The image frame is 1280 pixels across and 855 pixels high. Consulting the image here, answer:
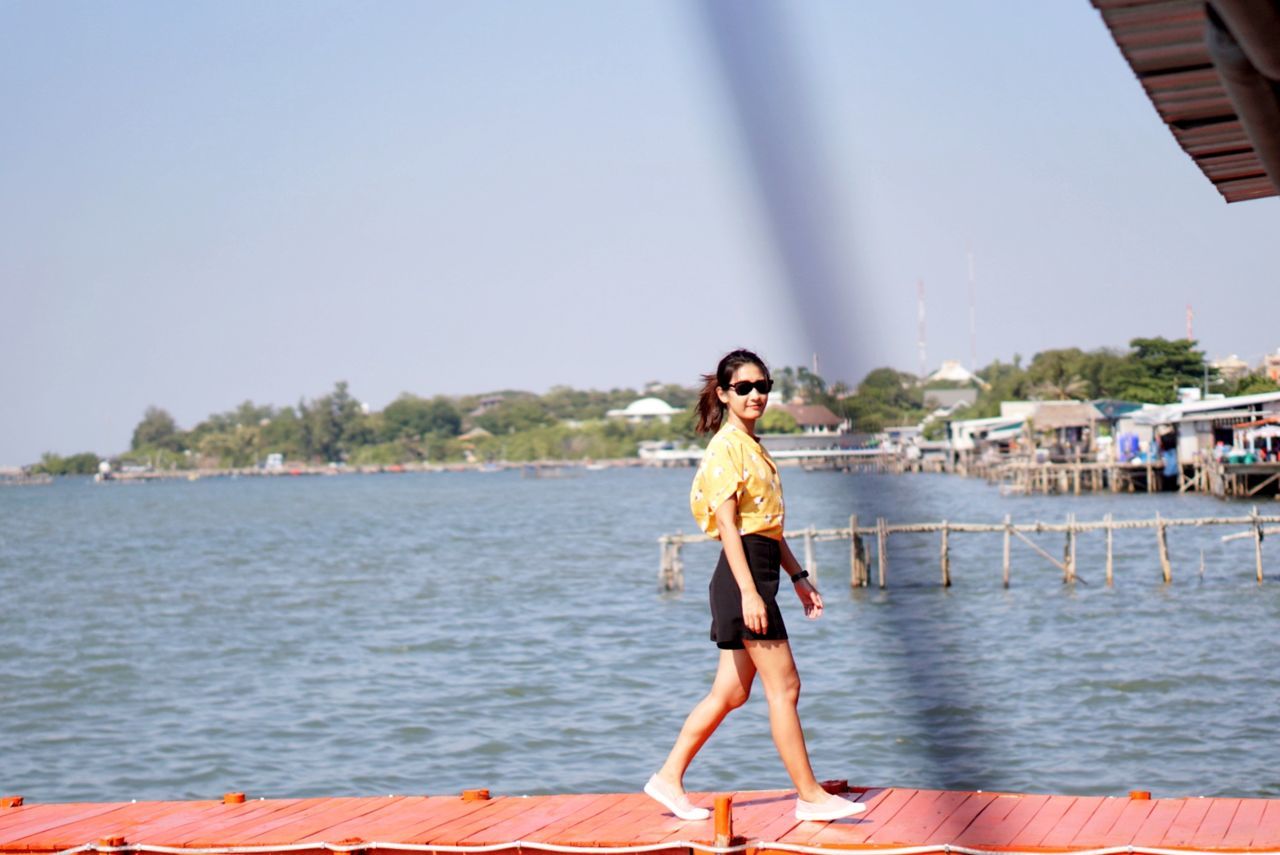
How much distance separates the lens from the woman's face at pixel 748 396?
18.8 ft

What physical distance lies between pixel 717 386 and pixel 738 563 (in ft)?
2.19

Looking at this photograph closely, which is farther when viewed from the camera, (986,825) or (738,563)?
(986,825)

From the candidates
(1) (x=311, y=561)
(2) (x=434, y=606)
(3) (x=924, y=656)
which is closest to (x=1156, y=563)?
(2) (x=434, y=606)

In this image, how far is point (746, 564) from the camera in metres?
5.80

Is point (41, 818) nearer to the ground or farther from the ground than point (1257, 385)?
nearer to the ground

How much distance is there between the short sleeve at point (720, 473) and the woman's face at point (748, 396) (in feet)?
0.40

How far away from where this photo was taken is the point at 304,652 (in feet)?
93.0

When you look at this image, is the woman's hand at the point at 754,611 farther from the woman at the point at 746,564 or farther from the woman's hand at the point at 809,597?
the woman's hand at the point at 809,597

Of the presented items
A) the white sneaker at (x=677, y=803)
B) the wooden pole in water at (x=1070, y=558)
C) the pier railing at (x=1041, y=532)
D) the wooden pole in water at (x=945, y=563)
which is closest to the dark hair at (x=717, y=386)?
the white sneaker at (x=677, y=803)

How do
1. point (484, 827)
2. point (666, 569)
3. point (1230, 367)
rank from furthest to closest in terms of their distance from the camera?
point (1230, 367) → point (666, 569) → point (484, 827)

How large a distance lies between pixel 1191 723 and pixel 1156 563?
2389 centimetres

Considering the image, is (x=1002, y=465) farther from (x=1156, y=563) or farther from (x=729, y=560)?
(x=729, y=560)

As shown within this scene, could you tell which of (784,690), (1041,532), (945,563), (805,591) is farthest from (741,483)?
(1041,532)

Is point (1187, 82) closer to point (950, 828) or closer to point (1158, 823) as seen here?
point (950, 828)
